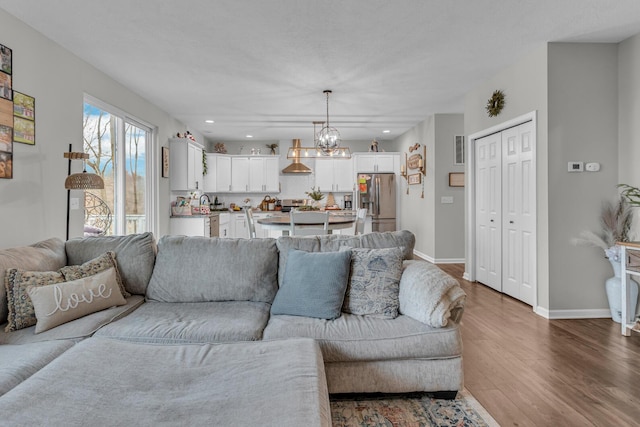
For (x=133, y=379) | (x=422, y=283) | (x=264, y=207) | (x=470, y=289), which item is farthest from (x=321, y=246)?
(x=264, y=207)

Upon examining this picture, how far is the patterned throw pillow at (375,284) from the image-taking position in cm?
215

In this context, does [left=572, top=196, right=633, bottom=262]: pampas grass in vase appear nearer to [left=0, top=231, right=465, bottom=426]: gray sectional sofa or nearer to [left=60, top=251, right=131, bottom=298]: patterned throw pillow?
[left=0, top=231, right=465, bottom=426]: gray sectional sofa

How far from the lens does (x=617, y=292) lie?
3221 millimetres

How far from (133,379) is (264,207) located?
677 cm

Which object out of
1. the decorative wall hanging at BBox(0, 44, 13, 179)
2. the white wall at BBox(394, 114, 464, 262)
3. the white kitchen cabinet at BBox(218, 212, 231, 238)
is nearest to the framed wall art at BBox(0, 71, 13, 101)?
the decorative wall hanging at BBox(0, 44, 13, 179)

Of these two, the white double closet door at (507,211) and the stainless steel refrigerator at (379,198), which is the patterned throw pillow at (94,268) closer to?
the white double closet door at (507,211)

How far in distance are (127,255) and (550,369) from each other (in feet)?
9.47

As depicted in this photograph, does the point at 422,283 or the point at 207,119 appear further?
the point at 207,119

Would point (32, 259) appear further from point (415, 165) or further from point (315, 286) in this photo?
point (415, 165)

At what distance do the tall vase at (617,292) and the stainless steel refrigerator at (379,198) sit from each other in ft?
15.0

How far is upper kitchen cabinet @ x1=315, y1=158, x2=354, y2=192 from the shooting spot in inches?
325

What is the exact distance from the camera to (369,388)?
1.94 m

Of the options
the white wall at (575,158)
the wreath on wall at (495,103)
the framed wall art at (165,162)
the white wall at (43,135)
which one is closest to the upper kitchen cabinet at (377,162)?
the wreath on wall at (495,103)

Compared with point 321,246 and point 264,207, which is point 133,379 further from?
point 264,207
